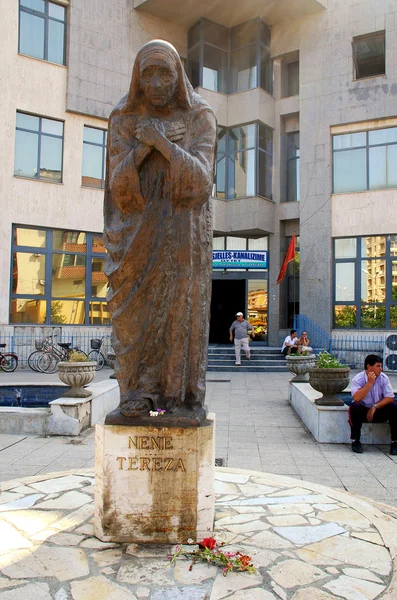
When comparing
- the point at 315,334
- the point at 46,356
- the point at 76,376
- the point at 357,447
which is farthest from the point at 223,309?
the point at 357,447

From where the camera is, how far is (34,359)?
1702 centimetres

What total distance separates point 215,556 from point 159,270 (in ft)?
5.89

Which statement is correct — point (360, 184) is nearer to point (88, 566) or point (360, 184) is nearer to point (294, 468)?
point (294, 468)

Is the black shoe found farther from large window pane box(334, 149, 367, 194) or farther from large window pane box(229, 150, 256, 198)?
large window pane box(229, 150, 256, 198)

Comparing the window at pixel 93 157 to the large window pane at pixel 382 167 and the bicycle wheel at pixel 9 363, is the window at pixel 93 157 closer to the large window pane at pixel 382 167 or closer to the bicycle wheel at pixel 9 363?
the bicycle wheel at pixel 9 363

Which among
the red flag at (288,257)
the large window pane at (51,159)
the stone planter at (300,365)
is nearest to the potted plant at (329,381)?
the stone planter at (300,365)

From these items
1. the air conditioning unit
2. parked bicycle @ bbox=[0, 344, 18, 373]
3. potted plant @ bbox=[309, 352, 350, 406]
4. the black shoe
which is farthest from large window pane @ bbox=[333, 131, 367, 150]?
the black shoe

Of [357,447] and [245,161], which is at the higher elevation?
[245,161]

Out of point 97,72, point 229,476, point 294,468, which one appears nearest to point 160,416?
point 229,476

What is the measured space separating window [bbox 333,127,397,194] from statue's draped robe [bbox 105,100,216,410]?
17926 mm

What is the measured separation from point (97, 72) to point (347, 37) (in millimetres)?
9223

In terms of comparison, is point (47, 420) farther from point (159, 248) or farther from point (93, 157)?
point (93, 157)

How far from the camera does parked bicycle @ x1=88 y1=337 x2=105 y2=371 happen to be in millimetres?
17688

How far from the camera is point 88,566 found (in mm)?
3182
